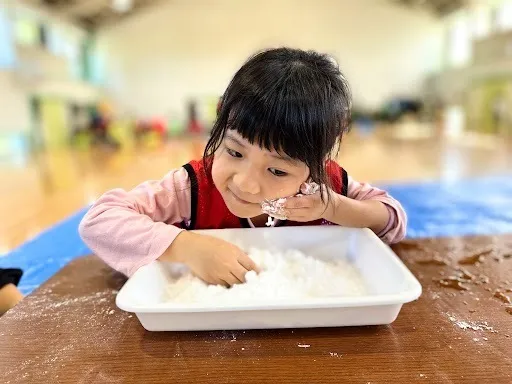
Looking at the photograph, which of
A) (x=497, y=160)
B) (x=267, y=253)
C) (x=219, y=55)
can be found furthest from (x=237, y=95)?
(x=219, y=55)

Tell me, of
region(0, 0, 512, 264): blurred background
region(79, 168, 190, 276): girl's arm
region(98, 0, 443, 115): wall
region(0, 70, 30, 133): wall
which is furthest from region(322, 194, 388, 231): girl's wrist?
region(98, 0, 443, 115): wall

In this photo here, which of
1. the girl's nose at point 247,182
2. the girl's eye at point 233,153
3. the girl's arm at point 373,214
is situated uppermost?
the girl's eye at point 233,153

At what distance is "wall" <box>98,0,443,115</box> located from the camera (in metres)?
6.96

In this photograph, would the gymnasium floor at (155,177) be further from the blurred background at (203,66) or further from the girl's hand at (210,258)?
the blurred background at (203,66)

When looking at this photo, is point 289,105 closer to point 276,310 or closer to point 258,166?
point 258,166

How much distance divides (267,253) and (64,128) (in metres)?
5.78

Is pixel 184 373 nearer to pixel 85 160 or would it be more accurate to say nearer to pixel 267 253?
pixel 267 253

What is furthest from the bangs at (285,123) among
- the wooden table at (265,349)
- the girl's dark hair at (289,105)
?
the wooden table at (265,349)

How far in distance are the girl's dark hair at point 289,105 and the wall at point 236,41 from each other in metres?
6.67

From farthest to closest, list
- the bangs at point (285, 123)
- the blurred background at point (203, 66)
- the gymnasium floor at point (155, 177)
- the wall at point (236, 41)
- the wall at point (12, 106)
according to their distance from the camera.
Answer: the wall at point (236, 41) → the blurred background at point (203, 66) → the wall at point (12, 106) → the gymnasium floor at point (155, 177) → the bangs at point (285, 123)

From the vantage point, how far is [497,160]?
9.32ft

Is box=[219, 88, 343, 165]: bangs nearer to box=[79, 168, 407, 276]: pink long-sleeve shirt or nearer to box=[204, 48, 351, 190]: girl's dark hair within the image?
box=[204, 48, 351, 190]: girl's dark hair

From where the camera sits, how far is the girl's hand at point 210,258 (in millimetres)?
526

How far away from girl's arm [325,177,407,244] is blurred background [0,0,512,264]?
128 inches
